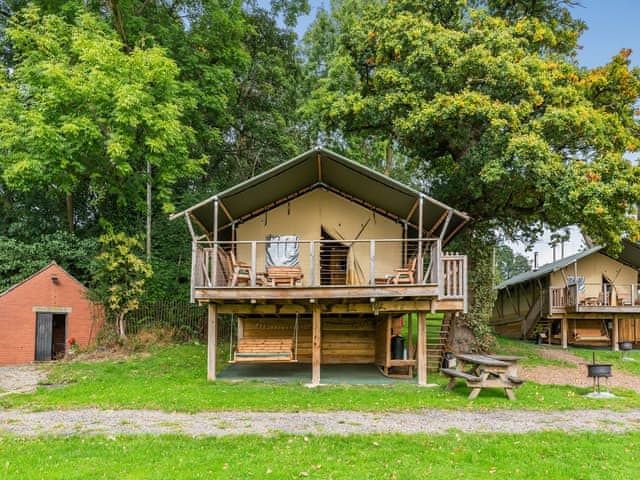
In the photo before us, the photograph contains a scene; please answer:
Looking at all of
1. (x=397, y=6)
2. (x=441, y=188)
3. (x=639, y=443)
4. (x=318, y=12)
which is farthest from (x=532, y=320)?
(x=318, y=12)

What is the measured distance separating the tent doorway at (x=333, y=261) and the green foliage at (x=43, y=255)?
9.98 metres

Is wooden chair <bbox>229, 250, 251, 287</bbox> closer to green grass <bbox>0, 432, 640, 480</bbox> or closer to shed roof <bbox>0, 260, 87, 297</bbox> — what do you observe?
green grass <bbox>0, 432, 640, 480</bbox>

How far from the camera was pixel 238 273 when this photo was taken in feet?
45.2

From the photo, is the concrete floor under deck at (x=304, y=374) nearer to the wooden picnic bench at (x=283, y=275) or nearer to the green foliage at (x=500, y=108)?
the wooden picnic bench at (x=283, y=275)

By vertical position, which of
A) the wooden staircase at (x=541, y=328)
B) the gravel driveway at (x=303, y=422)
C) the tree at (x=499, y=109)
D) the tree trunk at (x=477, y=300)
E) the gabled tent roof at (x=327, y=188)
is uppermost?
the tree at (x=499, y=109)

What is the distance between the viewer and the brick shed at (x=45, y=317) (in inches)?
697

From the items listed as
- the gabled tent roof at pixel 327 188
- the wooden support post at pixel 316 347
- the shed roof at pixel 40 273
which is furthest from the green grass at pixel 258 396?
the shed roof at pixel 40 273

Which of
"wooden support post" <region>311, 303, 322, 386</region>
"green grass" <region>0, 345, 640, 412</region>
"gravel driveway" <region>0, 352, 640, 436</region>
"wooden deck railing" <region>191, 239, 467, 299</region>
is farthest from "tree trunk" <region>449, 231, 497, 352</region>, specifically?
"gravel driveway" <region>0, 352, 640, 436</region>

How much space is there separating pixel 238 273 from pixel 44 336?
9127 mm

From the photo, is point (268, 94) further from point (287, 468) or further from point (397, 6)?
point (287, 468)

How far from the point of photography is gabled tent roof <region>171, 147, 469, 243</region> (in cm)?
1352

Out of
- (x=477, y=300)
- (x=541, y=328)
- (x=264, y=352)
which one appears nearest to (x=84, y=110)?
(x=264, y=352)

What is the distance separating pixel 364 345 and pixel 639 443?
1003cm

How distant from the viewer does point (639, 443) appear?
7.67 metres
